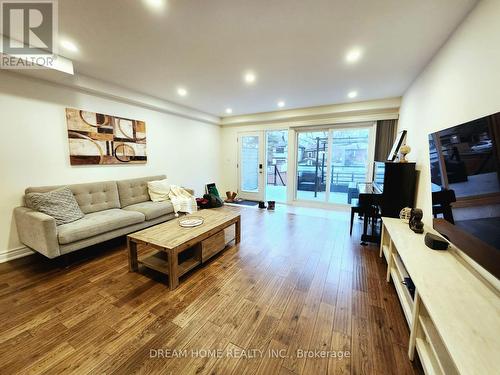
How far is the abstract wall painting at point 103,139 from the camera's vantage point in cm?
299

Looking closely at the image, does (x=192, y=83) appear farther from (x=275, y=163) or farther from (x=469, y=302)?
(x=469, y=302)

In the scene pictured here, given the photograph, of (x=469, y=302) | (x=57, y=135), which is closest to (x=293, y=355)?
(x=469, y=302)

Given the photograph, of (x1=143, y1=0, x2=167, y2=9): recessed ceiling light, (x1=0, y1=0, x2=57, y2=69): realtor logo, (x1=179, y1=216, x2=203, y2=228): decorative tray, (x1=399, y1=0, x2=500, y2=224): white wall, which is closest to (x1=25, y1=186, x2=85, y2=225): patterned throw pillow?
(x1=179, y1=216, x2=203, y2=228): decorative tray

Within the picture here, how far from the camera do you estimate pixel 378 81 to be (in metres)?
3.09

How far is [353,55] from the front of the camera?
235cm

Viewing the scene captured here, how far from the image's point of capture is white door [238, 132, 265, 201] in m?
5.67

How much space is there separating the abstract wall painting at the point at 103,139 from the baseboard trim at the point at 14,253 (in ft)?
4.12

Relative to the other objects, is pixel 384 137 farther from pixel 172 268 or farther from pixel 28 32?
pixel 28 32

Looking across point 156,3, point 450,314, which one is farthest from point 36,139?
point 450,314

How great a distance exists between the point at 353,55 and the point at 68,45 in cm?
319

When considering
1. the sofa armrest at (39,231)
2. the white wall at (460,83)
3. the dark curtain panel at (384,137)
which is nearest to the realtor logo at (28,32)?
the sofa armrest at (39,231)

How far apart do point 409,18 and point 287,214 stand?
11.4 ft

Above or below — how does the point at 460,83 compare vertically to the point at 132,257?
above

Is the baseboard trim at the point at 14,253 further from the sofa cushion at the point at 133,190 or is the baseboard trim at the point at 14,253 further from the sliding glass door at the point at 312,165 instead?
the sliding glass door at the point at 312,165
